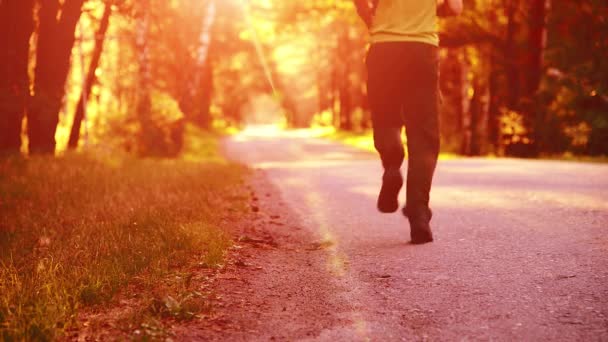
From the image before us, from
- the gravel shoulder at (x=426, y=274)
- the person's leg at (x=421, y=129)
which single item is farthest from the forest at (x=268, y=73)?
the person's leg at (x=421, y=129)

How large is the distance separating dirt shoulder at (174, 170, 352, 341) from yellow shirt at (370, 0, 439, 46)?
1.64m

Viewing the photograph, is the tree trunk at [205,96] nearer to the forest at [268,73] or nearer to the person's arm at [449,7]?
the forest at [268,73]

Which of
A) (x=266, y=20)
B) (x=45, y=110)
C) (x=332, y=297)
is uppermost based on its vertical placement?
(x=266, y=20)

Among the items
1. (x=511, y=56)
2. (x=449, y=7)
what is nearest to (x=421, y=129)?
(x=449, y=7)

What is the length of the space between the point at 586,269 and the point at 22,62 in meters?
8.61

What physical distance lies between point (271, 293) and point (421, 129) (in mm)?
1801

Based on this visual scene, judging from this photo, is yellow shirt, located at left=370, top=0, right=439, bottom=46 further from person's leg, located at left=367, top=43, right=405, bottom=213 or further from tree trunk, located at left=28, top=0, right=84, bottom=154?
tree trunk, located at left=28, top=0, right=84, bottom=154

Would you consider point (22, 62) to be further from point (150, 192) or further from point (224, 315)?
point (224, 315)

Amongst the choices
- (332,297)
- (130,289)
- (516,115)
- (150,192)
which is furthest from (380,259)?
(516,115)

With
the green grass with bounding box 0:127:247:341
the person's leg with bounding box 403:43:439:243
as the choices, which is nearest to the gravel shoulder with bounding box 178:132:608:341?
the person's leg with bounding box 403:43:439:243

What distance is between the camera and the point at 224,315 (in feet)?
10.8

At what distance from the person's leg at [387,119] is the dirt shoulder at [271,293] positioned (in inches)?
27.4

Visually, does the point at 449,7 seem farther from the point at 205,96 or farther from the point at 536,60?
the point at 205,96

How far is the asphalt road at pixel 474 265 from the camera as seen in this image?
3018 mm
